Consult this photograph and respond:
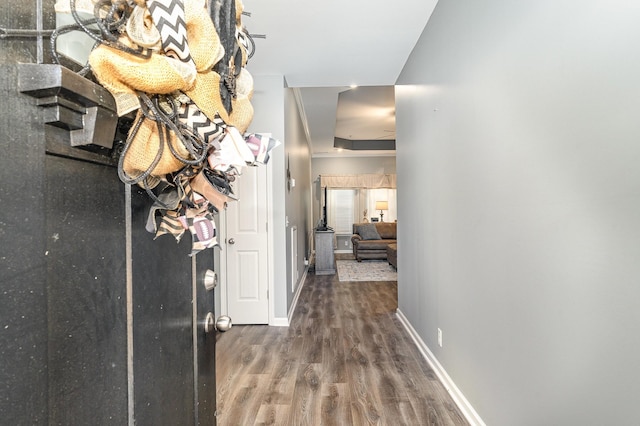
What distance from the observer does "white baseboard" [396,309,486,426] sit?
1766 mm

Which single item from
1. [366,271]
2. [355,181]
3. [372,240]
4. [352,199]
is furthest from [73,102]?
[352,199]

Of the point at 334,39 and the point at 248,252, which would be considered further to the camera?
the point at 248,252

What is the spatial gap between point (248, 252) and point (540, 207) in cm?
280

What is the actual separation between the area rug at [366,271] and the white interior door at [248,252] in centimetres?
251

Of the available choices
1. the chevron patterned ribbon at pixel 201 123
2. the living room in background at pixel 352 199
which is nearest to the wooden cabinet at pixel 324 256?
the living room in background at pixel 352 199

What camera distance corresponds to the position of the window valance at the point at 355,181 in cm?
905

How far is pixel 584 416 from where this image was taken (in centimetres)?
103

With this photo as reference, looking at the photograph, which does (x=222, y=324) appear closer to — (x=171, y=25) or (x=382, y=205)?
(x=171, y=25)

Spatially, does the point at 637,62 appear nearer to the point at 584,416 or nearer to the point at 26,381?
the point at 584,416

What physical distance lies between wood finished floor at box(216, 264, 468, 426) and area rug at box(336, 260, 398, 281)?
6.81ft

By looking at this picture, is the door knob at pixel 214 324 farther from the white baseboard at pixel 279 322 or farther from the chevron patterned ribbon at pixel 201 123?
the white baseboard at pixel 279 322

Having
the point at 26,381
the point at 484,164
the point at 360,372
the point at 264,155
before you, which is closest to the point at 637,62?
the point at 484,164

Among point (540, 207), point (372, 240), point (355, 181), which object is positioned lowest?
point (372, 240)

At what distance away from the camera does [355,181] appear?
9.10m
